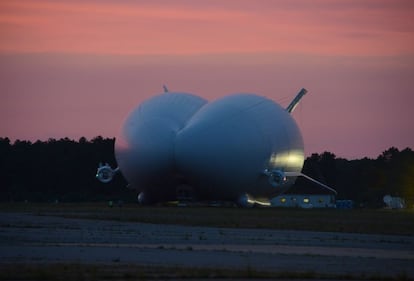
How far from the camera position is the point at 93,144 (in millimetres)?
182500

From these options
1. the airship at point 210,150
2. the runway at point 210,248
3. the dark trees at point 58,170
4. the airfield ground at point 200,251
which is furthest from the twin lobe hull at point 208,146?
the runway at point 210,248

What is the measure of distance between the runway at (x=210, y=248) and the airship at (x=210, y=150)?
149 ft

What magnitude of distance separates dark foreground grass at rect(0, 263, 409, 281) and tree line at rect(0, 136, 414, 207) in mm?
101401

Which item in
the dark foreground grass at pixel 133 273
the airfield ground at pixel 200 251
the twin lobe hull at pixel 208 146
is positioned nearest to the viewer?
the dark foreground grass at pixel 133 273

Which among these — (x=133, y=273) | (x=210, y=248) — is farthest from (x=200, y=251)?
(x=133, y=273)

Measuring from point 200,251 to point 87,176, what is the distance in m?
124

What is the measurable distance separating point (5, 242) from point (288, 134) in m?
71.5

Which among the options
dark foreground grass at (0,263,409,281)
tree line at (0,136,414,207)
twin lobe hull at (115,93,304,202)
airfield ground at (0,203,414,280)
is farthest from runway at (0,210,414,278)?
tree line at (0,136,414,207)

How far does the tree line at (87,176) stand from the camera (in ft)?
484

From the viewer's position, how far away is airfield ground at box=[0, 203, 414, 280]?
103 feet

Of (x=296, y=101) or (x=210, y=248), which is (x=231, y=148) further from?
(x=210, y=248)

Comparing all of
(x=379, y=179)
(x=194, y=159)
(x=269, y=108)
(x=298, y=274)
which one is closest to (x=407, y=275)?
(x=298, y=274)

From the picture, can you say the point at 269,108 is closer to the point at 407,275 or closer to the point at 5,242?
the point at 5,242

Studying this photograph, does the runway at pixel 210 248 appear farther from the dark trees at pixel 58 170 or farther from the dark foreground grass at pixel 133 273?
the dark trees at pixel 58 170
